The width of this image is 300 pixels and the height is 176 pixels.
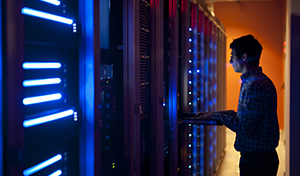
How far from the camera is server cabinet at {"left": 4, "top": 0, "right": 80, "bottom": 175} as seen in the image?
2.41ft

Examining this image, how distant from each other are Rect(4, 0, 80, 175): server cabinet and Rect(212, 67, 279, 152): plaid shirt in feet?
3.62

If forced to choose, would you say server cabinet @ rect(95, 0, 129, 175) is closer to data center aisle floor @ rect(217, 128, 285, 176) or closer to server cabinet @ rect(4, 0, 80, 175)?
server cabinet @ rect(4, 0, 80, 175)

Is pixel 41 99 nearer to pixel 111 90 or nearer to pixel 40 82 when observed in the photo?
pixel 40 82

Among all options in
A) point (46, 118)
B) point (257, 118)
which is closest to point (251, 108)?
point (257, 118)

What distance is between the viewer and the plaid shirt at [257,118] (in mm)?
1767

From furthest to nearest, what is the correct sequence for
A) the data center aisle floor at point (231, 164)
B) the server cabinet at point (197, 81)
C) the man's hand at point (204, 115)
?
the data center aisle floor at point (231, 164), the server cabinet at point (197, 81), the man's hand at point (204, 115)

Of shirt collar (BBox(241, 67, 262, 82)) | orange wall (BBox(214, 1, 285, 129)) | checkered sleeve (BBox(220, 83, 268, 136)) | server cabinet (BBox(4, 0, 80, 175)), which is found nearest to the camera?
server cabinet (BBox(4, 0, 80, 175))

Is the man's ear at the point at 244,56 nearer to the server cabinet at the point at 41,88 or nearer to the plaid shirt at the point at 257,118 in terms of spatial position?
the plaid shirt at the point at 257,118

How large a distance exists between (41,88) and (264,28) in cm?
787

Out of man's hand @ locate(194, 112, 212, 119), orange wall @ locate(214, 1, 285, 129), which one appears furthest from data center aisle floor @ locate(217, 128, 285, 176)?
man's hand @ locate(194, 112, 212, 119)

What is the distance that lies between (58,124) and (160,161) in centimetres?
108

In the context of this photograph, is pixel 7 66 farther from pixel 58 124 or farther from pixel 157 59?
pixel 157 59

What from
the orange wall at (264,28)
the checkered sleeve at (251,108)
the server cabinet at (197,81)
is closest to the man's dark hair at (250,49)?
the checkered sleeve at (251,108)

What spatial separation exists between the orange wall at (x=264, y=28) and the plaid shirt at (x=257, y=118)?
617 centimetres
